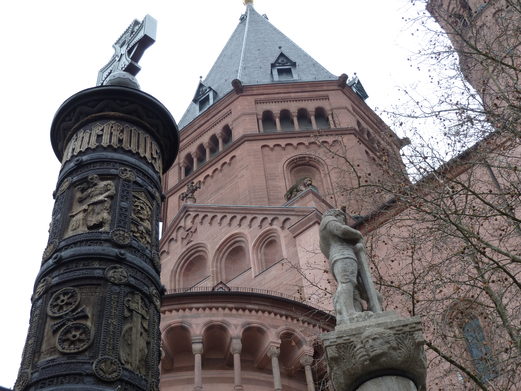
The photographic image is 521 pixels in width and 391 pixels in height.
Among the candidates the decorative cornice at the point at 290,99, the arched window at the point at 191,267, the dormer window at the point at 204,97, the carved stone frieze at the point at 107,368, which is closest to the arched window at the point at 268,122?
the decorative cornice at the point at 290,99

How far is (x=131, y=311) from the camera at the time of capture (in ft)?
16.8

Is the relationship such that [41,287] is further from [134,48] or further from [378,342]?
[134,48]

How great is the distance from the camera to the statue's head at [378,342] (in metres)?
5.70

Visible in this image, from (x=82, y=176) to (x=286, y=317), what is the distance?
13223mm

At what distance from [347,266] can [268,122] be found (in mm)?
30172

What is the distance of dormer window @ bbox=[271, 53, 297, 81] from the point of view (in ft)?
133

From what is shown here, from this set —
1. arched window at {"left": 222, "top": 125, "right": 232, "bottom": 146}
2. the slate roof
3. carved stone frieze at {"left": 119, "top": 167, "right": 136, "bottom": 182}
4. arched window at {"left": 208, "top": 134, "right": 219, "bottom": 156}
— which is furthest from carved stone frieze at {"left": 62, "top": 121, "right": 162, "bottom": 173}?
the slate roof

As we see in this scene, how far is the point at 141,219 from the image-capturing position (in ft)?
19.5

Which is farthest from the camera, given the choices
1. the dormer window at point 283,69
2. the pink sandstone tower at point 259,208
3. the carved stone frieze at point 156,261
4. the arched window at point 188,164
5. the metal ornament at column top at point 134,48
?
the dormer window at point 283,69

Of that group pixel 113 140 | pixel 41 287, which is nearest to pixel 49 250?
pixel 41 287

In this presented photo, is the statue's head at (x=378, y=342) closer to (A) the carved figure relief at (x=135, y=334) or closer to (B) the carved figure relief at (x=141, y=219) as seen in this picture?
(A) the carved figure relief at (x=135, y=334)

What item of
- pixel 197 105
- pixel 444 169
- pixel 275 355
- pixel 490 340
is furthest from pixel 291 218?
pixel 197 105

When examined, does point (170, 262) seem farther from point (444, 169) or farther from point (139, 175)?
point (139, 175)

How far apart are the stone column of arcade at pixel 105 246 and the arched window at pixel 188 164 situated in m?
30.7
